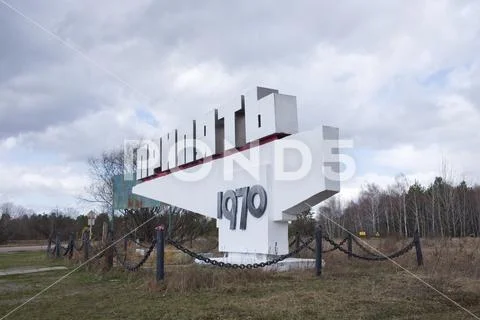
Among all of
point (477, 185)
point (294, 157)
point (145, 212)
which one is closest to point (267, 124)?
point (294, 157)

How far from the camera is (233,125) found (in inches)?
582

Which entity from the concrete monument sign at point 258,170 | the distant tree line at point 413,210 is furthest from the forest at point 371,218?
the concrete monument sign at point 258,170

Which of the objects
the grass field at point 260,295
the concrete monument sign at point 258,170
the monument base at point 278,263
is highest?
the concrete monument sign at point 258,170

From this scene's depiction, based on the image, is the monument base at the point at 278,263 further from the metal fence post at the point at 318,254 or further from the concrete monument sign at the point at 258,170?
the metal fence post at the point at 318,254

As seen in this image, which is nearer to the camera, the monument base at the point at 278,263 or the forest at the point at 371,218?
the monument base at the point at 278,263

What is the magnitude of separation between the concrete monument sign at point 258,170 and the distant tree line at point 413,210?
34.4 meters

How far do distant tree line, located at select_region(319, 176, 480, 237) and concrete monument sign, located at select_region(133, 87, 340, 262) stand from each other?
3438 cm

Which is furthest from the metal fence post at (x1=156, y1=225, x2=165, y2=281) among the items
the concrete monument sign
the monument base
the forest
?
the forest

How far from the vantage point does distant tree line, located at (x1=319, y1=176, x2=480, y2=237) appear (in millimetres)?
52688

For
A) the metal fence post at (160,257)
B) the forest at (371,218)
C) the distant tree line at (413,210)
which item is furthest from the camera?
the distant tree line at (413,210)

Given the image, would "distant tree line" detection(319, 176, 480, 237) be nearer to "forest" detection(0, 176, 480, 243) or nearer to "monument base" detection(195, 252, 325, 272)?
"forest" detection(0, 176, 480, 243)

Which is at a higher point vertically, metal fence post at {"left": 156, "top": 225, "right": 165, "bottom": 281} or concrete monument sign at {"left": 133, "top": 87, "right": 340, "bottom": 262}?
concrete monument sign at {"left": 133, "top": 87, "right": 340, "bottom": 262}

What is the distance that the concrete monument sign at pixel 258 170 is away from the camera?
11891 millimetres

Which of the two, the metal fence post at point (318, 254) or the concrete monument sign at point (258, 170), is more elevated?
the concrete monument sign at point (258, 170)
